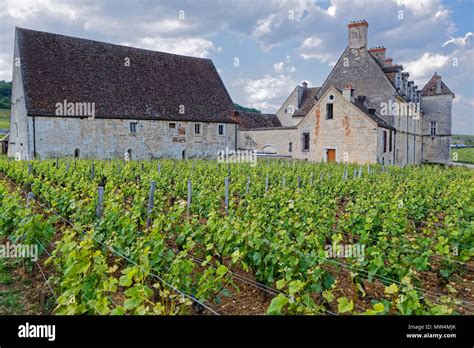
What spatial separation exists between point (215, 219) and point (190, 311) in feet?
7.67

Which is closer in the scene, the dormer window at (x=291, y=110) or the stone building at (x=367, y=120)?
the stone building at (x=367, y=120)

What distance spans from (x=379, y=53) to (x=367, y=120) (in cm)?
992

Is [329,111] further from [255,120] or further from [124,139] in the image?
[124,139]

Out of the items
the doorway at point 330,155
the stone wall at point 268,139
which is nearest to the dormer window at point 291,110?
the stone wall at point 268,139

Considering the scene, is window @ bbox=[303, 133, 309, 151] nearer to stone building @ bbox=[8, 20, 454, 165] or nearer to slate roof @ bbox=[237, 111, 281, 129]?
stone building @ bbox=[8, 20, 454, 165]

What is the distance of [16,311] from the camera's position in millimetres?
4520

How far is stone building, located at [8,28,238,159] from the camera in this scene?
23.0 m

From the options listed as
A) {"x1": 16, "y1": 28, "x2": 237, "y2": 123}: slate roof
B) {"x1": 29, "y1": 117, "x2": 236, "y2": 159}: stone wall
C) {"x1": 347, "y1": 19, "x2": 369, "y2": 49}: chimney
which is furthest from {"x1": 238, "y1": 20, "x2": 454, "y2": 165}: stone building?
{"x1": 16, "y1": 28, "x2": 237, "y2": 123}: slate roof

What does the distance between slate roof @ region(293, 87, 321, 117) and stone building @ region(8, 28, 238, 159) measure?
10.2 metres

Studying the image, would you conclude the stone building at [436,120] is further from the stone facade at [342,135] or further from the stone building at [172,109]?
the stone facade at [342,135]

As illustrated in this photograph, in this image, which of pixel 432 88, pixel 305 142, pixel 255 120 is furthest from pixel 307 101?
pixel 305 142

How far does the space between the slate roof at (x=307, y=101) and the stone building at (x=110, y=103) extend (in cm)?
1024

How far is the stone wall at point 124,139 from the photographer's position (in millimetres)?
22875
